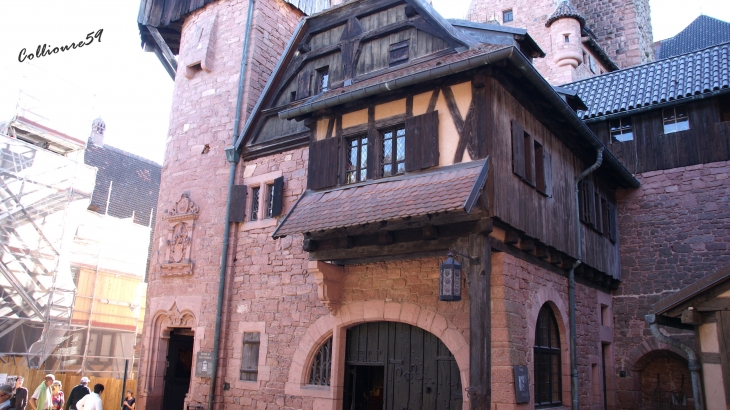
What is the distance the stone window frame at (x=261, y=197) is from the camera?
1327cm

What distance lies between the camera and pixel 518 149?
999cm

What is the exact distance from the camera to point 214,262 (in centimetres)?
1373

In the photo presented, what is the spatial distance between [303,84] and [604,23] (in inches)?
799

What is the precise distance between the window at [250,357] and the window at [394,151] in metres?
4.70

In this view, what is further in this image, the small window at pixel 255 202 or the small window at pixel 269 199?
the small window at pixel 255 202

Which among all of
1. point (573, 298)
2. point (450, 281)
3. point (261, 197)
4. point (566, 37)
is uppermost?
point (566, 37)

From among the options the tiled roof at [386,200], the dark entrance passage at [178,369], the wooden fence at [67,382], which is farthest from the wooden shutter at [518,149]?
the wooden fence at [67,382]

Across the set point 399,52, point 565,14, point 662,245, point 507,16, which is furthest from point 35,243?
point 507,16

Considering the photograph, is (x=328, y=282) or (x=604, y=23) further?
(x=604, y=23)

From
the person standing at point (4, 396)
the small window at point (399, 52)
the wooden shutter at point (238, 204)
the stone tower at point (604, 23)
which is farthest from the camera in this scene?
the stone tower at point (604, 23)

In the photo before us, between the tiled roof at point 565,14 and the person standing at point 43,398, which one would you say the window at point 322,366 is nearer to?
the person standing at point 43,398

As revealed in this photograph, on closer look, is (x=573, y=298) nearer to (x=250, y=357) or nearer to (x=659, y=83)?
(x=250, y=357)

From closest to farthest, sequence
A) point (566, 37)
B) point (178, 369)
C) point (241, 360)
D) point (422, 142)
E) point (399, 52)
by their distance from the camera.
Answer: point (422, 142)
point (399, 52)
point (241, 360)
point (178, 369)
point (566, 37)

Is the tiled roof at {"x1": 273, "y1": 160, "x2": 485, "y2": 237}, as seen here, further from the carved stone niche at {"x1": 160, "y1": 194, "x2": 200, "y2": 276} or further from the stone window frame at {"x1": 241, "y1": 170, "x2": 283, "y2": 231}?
the carved stone niche at {"x1": 160, "y1": 194, "x2": 200, "y2": 276}
